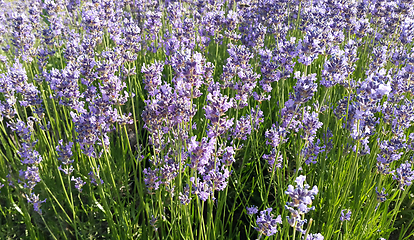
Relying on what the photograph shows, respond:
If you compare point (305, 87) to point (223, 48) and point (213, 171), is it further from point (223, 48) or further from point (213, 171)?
point (223, 48)

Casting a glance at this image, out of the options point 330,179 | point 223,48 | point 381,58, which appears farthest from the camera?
point 223,48

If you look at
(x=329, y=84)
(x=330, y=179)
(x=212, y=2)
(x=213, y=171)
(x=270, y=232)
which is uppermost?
(x=212, y=2)

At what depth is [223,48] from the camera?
15.3 feet

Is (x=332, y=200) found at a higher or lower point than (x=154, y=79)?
lower

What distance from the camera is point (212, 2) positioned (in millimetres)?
4375

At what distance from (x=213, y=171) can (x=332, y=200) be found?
1099mm

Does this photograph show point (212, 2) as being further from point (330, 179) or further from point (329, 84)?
point (330, 179)

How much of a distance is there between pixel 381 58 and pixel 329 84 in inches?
50.1

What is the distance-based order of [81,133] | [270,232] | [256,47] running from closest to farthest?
[270,232], [81,133], [256,47]

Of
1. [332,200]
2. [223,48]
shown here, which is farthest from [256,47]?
[332,200]

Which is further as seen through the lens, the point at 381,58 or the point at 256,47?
the point at 256,47

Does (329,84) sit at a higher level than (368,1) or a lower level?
lower

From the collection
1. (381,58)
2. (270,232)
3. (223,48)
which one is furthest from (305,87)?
(223,48)

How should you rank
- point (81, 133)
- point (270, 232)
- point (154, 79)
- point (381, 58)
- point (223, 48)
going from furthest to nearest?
point (223, 48) → point (381, 58) → point (154, 79) → point (81, 133) → point (270, 232)
